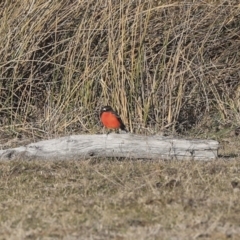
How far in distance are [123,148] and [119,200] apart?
1.53 metres

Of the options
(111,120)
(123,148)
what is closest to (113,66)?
(111,120)

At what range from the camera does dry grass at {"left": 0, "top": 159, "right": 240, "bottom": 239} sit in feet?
16.3

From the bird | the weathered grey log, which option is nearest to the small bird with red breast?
the bird

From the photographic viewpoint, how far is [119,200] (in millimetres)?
5707

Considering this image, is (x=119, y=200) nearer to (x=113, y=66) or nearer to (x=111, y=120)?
(x=111, y=120)

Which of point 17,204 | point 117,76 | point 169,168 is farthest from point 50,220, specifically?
point 117,76

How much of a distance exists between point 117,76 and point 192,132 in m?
1.08

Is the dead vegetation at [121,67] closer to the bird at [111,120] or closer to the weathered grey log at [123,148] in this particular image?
the bird at [111,120]

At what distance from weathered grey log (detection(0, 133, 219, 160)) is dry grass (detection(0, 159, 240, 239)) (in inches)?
4.0

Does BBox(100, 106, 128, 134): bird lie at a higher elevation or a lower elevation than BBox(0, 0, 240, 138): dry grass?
lower

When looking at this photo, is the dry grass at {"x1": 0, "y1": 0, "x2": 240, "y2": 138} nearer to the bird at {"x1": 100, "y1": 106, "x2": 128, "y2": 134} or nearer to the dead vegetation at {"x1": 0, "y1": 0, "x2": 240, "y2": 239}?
the dead vegetation at {"x1": 0, "y1": 0, "x2": 240, "y2": 239}

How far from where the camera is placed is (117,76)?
9242 mm

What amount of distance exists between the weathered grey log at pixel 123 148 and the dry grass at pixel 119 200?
10 cm

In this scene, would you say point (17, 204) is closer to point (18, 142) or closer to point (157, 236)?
point (157, 236)
